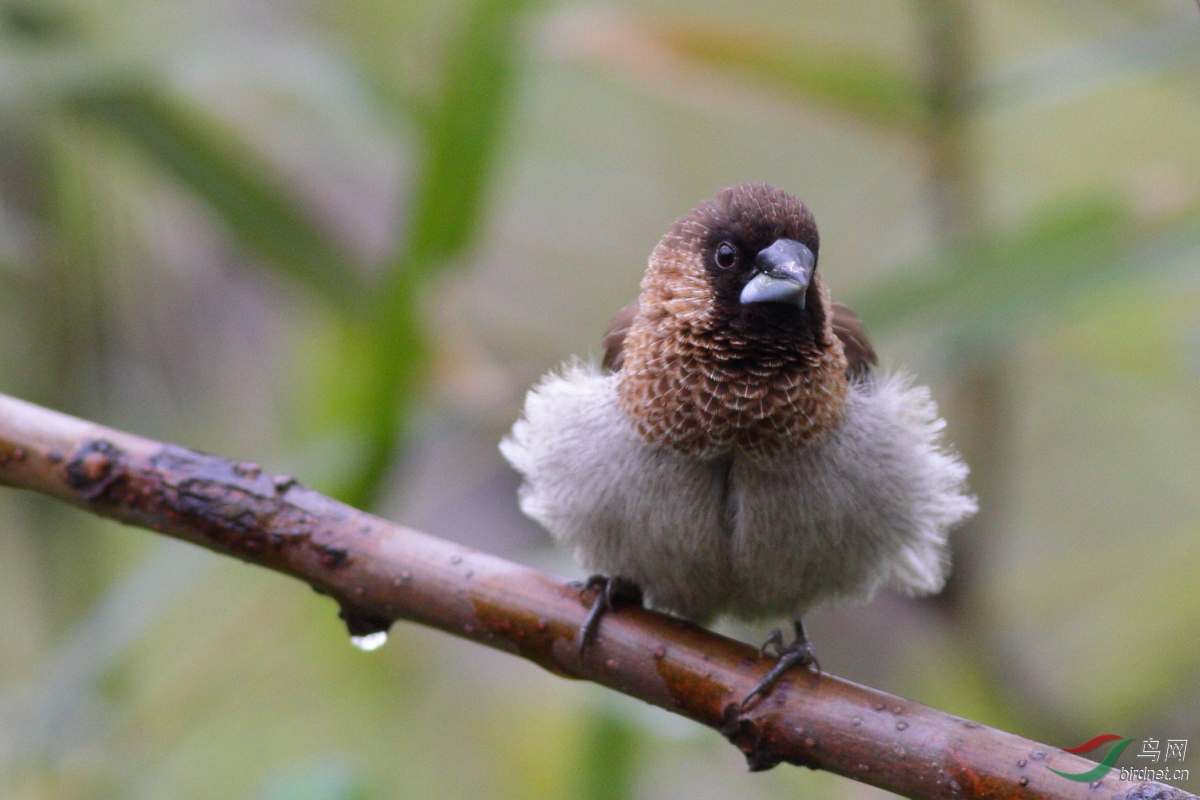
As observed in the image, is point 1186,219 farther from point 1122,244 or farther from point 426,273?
point 426,273

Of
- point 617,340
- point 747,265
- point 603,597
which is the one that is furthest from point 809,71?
point 603,597

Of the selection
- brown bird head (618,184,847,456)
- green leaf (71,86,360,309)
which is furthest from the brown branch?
green leaf (71,86,360,309)

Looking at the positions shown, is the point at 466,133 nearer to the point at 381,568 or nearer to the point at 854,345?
the point at 854,345

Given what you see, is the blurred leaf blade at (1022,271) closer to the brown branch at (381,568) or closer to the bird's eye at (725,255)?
the bird's eye at (725,255)

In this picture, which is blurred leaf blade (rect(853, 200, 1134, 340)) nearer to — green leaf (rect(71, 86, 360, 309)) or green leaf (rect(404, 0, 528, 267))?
green leaf (rect(404, 0, 528, 267))

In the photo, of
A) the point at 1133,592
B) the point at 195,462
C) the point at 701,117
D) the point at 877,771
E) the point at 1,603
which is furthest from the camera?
the point at 701,117

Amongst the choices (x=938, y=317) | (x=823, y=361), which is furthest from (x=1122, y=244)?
(x=823, y=361)
